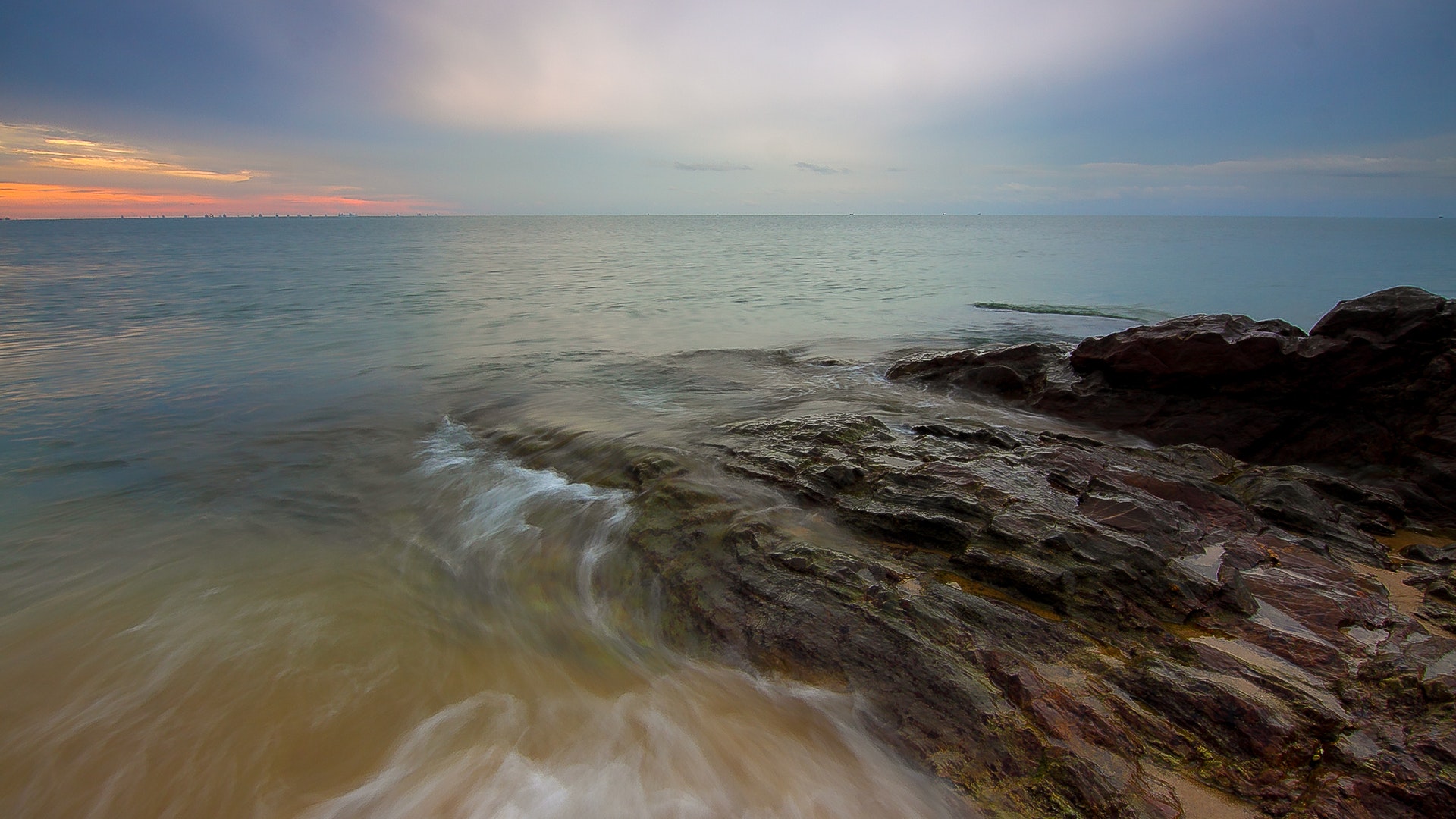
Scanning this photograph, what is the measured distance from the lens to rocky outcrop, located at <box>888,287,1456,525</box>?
686cm

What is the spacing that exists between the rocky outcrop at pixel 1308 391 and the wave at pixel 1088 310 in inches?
507

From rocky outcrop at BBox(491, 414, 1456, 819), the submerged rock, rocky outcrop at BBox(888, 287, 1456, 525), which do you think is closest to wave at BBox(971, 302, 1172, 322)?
rocky outcrop at BBox(888, 287, 1456, 525)

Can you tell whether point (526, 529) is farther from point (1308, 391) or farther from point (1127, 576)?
point (1308, 391)

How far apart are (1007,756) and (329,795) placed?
12.3 feet

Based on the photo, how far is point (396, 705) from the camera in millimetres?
4227

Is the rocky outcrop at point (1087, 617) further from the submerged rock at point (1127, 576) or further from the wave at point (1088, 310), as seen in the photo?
the wave at point (1088, 310)

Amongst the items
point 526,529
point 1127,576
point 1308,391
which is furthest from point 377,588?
point 1308,391

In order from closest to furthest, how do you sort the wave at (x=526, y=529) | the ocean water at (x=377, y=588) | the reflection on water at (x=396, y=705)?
the reflection on water at (x=396, y=705) < the ocean water at (x=377, y=588) < the wave at (x=526, y=529)

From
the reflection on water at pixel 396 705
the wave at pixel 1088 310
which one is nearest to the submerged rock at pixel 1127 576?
the reflection on water at pixel 396 705

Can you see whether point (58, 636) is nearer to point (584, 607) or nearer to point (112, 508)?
point (112, 508)

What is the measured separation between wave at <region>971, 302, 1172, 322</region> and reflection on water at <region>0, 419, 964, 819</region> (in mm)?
19679

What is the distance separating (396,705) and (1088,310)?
23.5 meters

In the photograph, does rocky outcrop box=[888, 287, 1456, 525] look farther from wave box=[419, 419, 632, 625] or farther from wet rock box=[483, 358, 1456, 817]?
wave box=[419, 419, 632, 625]

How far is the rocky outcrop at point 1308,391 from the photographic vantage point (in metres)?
6.86
